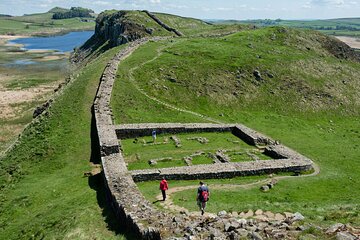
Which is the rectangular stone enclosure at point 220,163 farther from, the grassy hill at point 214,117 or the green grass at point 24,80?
the green grass at point 24,80

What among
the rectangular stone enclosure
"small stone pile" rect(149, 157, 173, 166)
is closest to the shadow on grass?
the rectangular stone enclosure

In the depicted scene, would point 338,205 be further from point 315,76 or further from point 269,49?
point 269,49

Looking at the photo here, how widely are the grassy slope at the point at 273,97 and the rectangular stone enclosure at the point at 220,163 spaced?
1813 mm

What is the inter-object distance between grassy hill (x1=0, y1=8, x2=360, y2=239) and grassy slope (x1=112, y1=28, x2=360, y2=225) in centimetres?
18

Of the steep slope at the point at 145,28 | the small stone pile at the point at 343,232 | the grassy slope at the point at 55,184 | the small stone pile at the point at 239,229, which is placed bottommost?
the grassy slope at the point at 55,184

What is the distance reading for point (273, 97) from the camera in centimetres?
6562

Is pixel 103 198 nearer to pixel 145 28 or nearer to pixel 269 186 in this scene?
pixel 269 186

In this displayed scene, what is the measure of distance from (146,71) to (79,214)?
1660 inches

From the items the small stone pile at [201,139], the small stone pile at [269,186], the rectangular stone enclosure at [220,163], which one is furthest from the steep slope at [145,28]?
the small stone pile at [269,186]

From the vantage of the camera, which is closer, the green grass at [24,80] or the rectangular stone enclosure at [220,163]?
the rectangular stone enclosure at [220,163]

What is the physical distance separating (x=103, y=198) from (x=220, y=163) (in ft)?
38.2

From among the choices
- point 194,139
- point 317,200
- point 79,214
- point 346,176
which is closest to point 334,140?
point 346,176

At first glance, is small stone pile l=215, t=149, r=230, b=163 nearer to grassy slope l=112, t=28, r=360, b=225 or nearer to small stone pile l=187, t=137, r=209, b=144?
small stone pile l=187, t=137, r=209, b=144

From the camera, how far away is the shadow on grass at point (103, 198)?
23.4 meters
